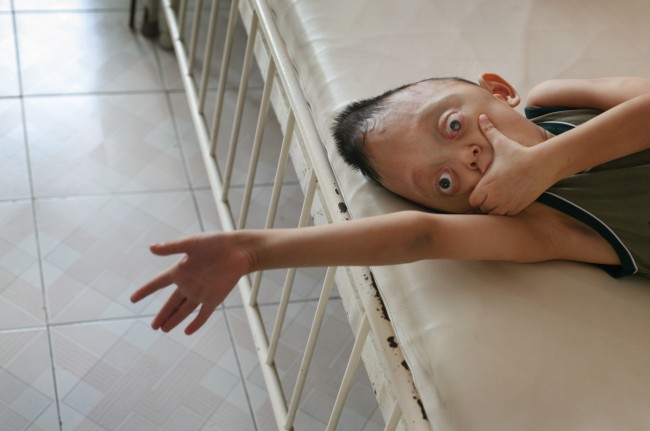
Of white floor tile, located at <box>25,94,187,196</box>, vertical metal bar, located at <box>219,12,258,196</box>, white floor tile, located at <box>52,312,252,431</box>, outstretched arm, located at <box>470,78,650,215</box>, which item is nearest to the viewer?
outstretched arm, located at <box>470,78,650,215</box>

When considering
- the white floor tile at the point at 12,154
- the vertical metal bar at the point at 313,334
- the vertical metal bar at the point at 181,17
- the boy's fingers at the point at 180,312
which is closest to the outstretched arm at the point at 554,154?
the vertical metal bar at the point at 313,334

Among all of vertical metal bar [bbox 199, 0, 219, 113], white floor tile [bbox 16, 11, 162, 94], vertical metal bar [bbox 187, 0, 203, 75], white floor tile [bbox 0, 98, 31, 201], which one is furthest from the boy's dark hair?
white floor tile [bbox 16, 11, 162, 94]

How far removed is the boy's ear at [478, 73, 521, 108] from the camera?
3.53 ft

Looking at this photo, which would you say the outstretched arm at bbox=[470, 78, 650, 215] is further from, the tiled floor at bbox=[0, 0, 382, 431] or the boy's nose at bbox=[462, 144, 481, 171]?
the tiled floor at bbox=[0, 0, 382, 431]

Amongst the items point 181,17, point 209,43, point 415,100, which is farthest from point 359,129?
point 181,17

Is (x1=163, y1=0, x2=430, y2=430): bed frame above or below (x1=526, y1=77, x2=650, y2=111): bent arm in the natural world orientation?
below

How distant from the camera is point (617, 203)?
37.1 inches

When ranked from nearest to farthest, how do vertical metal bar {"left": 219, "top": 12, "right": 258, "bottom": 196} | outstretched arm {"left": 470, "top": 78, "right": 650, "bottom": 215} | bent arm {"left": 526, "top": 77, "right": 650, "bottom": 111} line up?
outstretched arm {"left": 470, "top": 78, "right": 650, "bottom": 215}
bent arm {"left": 526, "top": 77, "right": 650, "bottom": 111}
vertical metal bar {"left": 219, "top": 12, "right": 258, "bottom": 196}

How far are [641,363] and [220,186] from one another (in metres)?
0.95

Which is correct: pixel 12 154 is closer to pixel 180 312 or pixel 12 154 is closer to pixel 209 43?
pixel 209 43

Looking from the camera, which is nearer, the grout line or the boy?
the boy

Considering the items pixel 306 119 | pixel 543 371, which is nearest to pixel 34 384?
pixel 306 119

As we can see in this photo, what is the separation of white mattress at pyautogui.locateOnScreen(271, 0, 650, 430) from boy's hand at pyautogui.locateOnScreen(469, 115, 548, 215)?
7 cm

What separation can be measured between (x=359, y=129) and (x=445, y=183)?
0.14 meters
